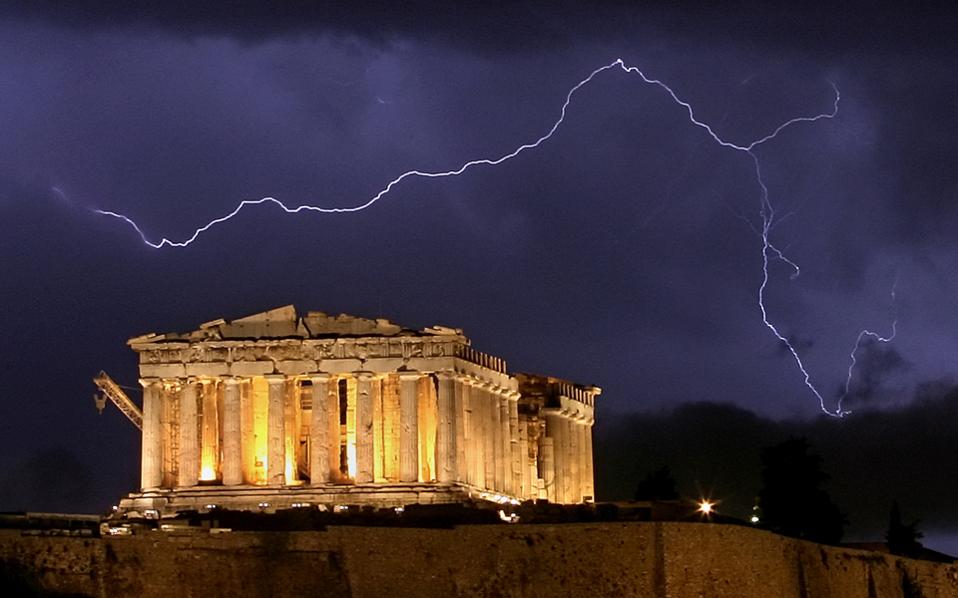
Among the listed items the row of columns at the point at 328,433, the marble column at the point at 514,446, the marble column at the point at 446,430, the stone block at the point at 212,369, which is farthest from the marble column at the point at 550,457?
the stone block at the point at 212,369

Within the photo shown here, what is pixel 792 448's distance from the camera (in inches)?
4788

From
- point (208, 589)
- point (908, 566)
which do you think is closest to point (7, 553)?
point (208, 589)

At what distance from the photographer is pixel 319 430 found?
113 metres

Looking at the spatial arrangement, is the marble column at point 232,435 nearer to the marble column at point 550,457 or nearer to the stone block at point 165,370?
the stone block at point 165,370

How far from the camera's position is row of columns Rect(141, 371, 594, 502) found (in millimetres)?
111625

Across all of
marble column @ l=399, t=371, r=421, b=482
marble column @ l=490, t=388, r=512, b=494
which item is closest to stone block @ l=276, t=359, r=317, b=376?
marble column @ l=399, t=371, r=421, b=482

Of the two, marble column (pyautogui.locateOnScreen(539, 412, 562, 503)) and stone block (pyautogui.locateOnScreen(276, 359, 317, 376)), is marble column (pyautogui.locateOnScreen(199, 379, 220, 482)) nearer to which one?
stone block (pyautogui.locateOnScreen(276, 359, 317, 376))

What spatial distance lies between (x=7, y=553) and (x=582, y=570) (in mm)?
16941

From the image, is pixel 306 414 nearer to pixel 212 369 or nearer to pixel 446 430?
pixel 212 369

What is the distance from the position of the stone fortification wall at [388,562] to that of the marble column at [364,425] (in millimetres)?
22569

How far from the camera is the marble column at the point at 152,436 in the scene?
114 meters

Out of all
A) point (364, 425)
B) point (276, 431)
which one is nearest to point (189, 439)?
point (276, 431)

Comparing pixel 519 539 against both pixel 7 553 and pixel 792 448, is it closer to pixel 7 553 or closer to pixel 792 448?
pixel 7 553

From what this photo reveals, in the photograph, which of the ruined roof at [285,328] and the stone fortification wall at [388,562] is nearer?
the stone fortification wall at [388,562]
